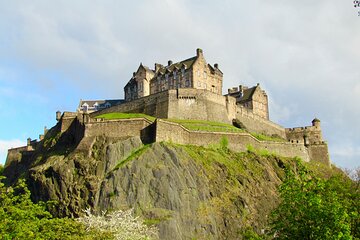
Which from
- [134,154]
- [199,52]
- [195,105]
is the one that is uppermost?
[199,52]

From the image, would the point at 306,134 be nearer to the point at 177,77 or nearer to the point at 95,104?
the point at 177,77

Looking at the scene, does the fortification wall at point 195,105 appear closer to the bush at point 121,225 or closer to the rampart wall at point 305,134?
the rampart wall at point 305,134

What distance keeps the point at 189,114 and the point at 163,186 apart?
22.9 meters

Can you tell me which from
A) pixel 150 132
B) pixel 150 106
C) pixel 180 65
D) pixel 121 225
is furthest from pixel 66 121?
pixel 121 225

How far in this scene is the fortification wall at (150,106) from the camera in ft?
232

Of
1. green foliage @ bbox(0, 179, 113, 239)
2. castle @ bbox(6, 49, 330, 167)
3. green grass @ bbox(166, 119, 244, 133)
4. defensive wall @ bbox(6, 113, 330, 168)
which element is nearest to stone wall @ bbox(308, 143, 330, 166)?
castle @ bbox(6, 49, 330, 167)

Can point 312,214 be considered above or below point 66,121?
below

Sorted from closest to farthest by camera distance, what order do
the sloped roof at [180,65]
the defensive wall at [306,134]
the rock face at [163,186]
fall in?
the rock face at [163,186] < the sloped roof at [180,65] < the defensive wall at [306,134]

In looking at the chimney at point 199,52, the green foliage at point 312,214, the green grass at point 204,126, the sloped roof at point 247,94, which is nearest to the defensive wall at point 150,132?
the green grass at point 204,126

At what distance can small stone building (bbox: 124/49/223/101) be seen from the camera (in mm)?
78812

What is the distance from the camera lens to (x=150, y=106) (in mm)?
72625

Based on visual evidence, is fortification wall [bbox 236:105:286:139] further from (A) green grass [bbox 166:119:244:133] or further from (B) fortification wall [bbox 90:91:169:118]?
(B) fortification wall [bbox 90:91:169:118]

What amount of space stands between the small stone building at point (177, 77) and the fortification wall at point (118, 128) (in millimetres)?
23255

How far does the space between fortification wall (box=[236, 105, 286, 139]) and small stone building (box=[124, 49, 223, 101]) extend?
5305 millimetres
